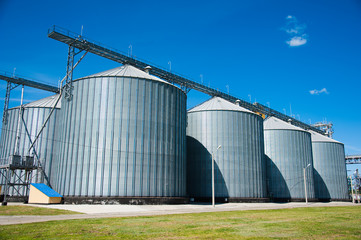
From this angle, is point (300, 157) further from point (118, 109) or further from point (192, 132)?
point (118, 109)

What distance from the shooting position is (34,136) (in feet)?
170

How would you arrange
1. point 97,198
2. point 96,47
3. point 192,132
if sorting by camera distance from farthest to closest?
point 192,132 → point 96,47 → point 97,198

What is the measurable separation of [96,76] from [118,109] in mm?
6051

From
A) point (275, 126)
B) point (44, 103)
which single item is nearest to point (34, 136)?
point (44, 103)

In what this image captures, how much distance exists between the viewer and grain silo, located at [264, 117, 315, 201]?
68.9 meters

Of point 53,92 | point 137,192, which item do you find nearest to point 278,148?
point 137,192

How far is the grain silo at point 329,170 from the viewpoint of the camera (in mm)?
80419

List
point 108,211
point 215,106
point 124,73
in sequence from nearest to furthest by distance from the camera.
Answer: point 108,211, point 124,73, point 215,106

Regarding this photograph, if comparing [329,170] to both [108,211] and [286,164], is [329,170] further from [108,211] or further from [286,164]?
[108,211]

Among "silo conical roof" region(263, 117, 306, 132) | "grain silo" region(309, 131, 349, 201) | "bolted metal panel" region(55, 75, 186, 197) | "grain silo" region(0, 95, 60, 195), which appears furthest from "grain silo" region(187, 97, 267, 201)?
"grain silo" region(309, 131, 349, 201)

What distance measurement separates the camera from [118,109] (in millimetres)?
42094

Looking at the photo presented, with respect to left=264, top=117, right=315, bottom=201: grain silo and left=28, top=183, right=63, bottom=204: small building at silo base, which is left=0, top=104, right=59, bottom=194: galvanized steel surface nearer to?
left=28, top=183, right=63, bottom=204: small building at silo base

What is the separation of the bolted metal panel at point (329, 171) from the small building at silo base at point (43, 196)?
63.1m

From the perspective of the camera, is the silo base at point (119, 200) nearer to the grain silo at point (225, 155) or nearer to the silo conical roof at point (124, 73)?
the grain silo at point (225, 155)
